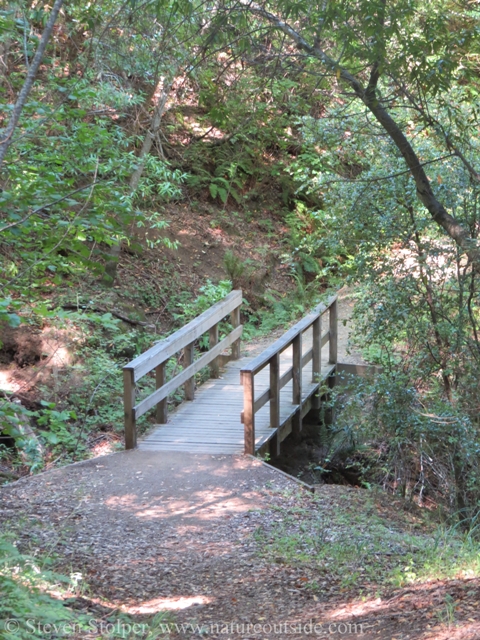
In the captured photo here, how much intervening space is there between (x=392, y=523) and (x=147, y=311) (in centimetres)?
748

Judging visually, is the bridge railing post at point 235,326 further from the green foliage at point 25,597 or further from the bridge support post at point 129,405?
the green foliage at point 25,597

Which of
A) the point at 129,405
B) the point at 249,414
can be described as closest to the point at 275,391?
the point at 249,414

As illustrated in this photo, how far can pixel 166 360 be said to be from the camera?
26.2 feet

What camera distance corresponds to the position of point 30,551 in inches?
182

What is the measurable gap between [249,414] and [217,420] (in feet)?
3.83

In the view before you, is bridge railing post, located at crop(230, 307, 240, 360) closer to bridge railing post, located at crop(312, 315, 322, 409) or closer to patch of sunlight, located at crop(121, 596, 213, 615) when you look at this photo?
bridge railing post, located at crop(312, 315, 322, 409)

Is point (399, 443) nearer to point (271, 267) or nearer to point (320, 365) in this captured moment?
point (320, 365)

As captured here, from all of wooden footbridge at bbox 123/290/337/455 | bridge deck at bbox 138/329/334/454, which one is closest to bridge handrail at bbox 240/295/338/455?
wooden footbridge at bbox 123/290/337/455

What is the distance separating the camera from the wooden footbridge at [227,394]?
743cm

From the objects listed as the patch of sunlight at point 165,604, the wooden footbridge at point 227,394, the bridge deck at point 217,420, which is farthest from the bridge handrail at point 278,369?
the patch of sunlight at point 165,604

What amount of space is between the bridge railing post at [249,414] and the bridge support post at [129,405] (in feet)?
→ 4.15

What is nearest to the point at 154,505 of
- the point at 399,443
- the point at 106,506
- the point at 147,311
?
the point at 106,506

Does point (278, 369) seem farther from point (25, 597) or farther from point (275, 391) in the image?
point (25, 597)

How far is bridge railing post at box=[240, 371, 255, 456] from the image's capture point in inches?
284
